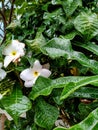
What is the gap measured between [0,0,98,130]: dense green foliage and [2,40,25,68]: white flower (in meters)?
0.02

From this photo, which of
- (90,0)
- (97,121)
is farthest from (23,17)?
(97,121)

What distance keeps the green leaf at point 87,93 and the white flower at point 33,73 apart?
0.14 meters

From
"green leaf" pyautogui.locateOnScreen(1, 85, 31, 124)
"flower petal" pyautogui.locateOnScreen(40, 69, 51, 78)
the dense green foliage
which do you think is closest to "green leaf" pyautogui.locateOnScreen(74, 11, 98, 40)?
the dense green foliage

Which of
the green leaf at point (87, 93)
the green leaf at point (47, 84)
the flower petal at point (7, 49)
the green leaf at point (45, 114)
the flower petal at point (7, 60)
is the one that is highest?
the flower petal at point (7, 49)

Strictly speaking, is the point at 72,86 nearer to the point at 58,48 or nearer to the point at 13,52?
the point at 58,48

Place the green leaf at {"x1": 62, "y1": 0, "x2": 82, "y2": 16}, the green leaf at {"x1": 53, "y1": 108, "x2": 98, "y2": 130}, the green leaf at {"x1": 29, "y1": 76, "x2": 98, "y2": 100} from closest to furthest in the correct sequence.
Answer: the green leaf at {"x1": 53, "y1": 108, "x2": 98, "y2": 130} < the green leaf at {"x1": 29, "y1": 76, "x2": 98, "y2": 100} < the green leaf at {"x1": 62, "y1": 0, "x2": 82, "y2": 16}

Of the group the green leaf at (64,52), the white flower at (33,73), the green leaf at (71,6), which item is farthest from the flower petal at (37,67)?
the green leaf at (71,6)

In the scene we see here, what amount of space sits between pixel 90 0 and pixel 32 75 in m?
0.42

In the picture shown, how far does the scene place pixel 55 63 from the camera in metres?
1.22

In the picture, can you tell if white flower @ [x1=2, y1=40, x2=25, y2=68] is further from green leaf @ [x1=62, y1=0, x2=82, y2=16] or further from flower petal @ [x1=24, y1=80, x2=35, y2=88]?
green leaf @ [x1=62, y1=0, x2=82, y2=16]

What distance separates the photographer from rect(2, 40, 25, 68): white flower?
3.97ft

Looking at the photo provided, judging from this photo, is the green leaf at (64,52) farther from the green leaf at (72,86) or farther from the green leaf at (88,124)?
the green leaf at (88,124)

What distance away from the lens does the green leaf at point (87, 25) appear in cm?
120

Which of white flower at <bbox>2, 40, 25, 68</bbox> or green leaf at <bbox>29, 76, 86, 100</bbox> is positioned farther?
white flower at <bbox>2, 40, 25, 68</bbox>
